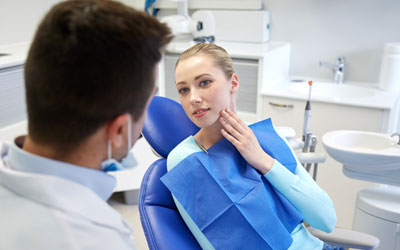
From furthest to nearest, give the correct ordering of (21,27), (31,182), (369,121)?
1. (21,27)
2. (369,121)
3. (31,182)

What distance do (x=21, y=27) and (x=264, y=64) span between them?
1808 millimetres

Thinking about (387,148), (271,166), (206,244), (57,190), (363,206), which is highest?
(57,190)

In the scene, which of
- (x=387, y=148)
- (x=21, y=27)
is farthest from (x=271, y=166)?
(x=21, y=27)

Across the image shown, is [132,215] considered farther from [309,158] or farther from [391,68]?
[391,68]

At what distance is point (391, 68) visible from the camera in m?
2.34

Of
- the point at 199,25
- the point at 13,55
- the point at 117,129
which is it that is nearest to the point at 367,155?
the point at 117,129

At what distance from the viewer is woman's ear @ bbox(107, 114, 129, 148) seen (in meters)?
0.65

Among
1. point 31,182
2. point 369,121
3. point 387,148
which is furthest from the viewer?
point 369,121

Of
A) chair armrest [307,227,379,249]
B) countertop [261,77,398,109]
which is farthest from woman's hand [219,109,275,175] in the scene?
countertop [261,77,398,109]

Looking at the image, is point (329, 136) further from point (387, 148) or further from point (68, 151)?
point (68, 151)

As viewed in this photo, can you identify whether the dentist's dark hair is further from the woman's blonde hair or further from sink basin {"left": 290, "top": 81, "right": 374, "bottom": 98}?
sink basin {"left": 290, "top": 81, "right": 374, "bottom": 98}

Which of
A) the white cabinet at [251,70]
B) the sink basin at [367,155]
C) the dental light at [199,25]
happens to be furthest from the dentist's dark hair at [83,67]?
the dental light at [199,25]

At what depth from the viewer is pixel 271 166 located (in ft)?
3.77

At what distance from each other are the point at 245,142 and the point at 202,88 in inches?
8.8
